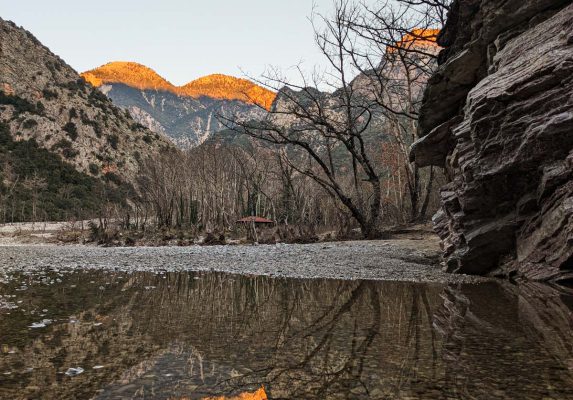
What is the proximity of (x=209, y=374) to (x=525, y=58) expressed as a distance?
9374 mm

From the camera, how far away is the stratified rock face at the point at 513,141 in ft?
27.3

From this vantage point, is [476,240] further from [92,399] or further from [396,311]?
[92,399]

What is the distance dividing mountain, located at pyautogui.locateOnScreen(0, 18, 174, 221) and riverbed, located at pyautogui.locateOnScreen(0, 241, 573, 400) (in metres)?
49.0

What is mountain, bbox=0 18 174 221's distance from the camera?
5603 centimetres

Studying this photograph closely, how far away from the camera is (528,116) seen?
8.78 meters

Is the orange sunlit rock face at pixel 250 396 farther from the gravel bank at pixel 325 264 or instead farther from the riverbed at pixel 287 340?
the gravel bank at pixel 325 264

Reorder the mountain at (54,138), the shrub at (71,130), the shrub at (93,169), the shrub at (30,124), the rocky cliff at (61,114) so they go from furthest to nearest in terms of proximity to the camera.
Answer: the shrub at (71,130) < the shrub at (93,169) < the rocky cliff at (61,114) < the shrub at (30,124) < the mountain at (54,138)

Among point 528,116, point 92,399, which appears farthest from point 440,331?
point 528,116

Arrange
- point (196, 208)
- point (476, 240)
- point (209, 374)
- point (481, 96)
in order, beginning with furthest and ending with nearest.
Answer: point (196, 208), point (476, 240), point (481, 96), point (209, 374)

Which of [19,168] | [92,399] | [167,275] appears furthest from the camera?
[19,168]

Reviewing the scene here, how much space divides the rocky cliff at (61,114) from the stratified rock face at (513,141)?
216 feet

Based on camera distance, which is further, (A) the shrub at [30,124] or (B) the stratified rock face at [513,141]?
(A) the shrub at [30,124]

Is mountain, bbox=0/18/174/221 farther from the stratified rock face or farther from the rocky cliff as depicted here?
the stratified rock face

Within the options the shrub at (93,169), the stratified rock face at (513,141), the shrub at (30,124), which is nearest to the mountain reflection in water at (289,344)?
the stratified rock face at (513,141)
